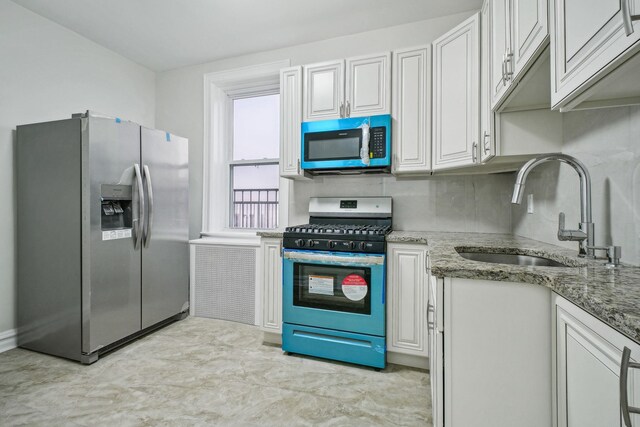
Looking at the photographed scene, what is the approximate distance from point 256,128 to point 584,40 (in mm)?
3052

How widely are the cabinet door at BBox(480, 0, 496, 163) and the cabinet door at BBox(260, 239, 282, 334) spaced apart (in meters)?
1.59

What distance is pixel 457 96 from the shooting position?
2.11 metres

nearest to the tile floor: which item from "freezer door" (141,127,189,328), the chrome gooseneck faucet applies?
"freezer door" (141,127,189,328)

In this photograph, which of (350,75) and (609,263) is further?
(350,75)

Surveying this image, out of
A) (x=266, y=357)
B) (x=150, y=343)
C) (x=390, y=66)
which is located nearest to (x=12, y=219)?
(x=150, y=343)

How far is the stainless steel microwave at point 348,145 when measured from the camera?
93.7 inches

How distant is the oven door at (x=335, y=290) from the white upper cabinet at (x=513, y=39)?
49.2 inches

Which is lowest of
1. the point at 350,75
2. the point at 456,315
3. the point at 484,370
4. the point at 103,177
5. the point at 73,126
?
the point at 484,370

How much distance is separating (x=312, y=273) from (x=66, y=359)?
1.94 m

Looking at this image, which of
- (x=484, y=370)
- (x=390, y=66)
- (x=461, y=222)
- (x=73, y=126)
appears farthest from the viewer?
(x=461, y=222)

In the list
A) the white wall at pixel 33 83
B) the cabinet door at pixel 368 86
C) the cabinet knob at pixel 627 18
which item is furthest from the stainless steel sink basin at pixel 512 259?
the white wall at pixel 33 83

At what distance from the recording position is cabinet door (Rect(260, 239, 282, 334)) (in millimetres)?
2527

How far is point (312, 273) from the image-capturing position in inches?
92.6

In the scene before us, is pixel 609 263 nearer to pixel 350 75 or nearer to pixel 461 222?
pixel 461 222
